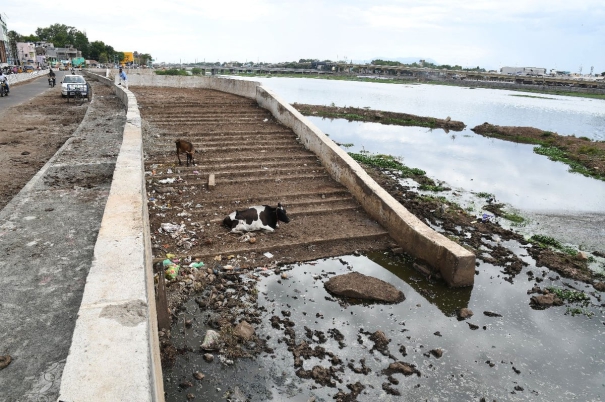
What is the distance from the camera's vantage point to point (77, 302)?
3.45 m

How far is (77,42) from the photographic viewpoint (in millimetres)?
118938

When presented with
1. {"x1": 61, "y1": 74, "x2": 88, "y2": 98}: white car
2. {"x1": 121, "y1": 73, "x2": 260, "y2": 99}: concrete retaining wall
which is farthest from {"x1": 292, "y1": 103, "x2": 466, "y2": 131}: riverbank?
{"x1": 61, "y1": 74, "x2": 88, "y2": 98}: white car

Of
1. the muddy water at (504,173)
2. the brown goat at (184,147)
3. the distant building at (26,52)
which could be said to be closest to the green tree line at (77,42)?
the distant building at (26,52)

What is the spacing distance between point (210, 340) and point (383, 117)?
28106 millimetres

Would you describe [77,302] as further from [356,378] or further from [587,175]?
[587,175]

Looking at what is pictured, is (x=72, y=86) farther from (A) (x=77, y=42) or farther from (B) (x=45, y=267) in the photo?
(A) (x=77, y=42)

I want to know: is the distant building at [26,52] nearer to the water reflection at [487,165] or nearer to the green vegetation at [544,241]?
the water reflection at [487,165]

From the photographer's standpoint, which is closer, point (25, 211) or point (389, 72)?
point (25, 211)

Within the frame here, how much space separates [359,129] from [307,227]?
62.3 ft

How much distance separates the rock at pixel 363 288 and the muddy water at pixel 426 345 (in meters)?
0.16

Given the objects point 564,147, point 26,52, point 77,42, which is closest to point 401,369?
point 564,147

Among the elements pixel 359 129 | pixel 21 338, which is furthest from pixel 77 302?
pixel 359 129

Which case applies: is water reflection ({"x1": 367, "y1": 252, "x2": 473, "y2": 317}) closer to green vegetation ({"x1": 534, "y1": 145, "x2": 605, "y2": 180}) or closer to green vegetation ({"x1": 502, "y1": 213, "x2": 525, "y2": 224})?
green vegetation ({"x1": 502, "y1": 213, "x2": 525, "y2": 224})

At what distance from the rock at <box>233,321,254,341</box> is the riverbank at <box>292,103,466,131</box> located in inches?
1035
